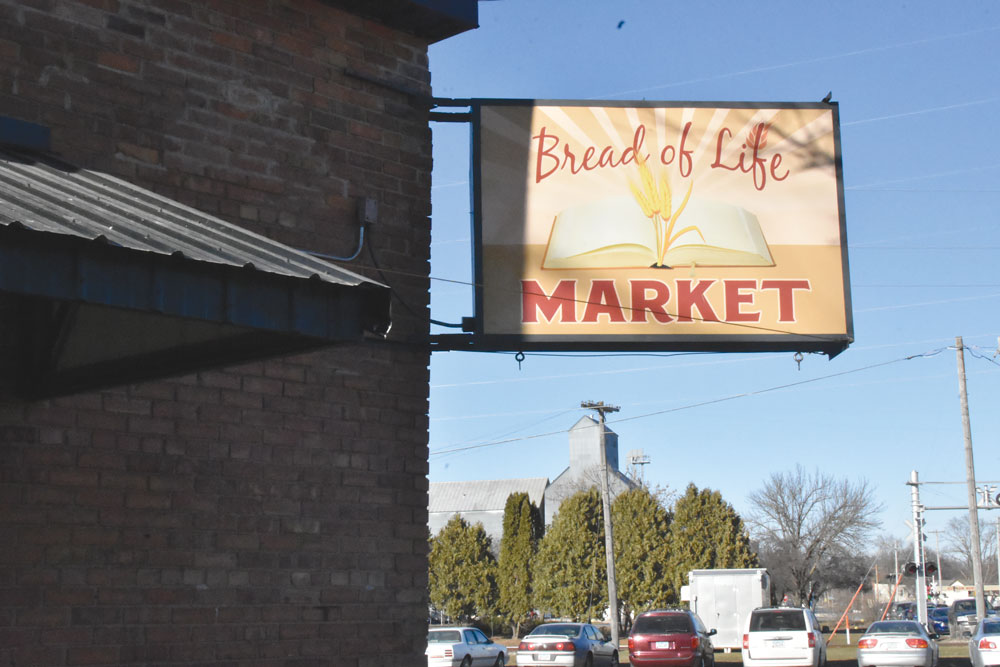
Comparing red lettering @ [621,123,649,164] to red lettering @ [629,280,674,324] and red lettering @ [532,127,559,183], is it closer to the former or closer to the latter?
red lettering @ [532,127,559,183]

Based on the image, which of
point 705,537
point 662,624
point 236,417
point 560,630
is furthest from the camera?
point 705,537

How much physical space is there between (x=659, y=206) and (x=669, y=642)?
20604 mm

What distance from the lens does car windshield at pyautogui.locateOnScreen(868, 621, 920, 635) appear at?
89.3 feet

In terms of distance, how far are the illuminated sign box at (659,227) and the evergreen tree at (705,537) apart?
43715mm

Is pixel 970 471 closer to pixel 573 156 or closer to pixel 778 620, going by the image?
pixel 778 620

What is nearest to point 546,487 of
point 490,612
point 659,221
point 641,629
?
point 490,612

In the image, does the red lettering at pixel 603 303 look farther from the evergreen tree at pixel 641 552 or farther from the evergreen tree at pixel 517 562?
the evergreen tree at pixel 517 562

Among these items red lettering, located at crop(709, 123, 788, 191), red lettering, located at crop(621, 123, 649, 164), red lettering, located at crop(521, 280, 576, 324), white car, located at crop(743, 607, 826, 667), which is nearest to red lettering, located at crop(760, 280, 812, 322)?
red lettering, located at crop(709, 123, 788, 191)

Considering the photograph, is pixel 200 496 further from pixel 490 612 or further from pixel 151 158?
pixel 490 612

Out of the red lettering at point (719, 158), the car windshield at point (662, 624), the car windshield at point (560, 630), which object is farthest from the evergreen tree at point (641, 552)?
the red lettering at point (719, 158)

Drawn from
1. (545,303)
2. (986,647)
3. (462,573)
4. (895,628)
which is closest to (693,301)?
(545,303)

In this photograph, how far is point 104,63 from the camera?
674 centimetres

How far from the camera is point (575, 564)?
53188 mm

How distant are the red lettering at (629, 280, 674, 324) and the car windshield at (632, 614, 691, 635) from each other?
20.7 meters
